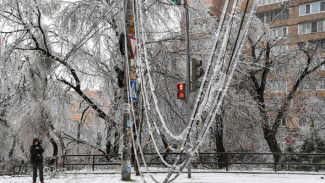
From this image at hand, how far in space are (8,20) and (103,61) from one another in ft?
14.6

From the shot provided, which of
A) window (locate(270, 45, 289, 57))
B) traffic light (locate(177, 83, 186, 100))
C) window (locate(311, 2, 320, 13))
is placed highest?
window (locate(311, 2, 320, 13))

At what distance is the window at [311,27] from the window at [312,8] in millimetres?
1376

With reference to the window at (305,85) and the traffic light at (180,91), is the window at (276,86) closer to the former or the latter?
the window at (305,85)

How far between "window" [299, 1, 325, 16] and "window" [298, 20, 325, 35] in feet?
4.52

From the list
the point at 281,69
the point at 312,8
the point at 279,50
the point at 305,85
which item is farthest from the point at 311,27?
the point at 281,69

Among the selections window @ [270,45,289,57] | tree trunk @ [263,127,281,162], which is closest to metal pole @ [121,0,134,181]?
tree trunk @ [263,127,281,162]

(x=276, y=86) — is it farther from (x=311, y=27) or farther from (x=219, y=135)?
(x=311, y=27)

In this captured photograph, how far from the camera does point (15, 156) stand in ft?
89.2

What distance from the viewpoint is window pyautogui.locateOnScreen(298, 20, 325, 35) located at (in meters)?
44.8

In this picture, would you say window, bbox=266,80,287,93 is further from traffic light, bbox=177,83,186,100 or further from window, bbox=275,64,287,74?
traffic light, bbox=177,83,186,100

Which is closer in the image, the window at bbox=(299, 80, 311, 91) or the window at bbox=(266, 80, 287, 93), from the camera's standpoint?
the window at bbox=(299, 80, 311, 91)

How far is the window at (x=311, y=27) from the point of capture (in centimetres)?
4481

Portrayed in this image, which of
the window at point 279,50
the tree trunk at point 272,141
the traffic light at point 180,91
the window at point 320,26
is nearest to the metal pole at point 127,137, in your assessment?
the traffic light at point 180,91

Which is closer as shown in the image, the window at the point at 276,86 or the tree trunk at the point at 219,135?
the tree trunk at the point at 219,135
